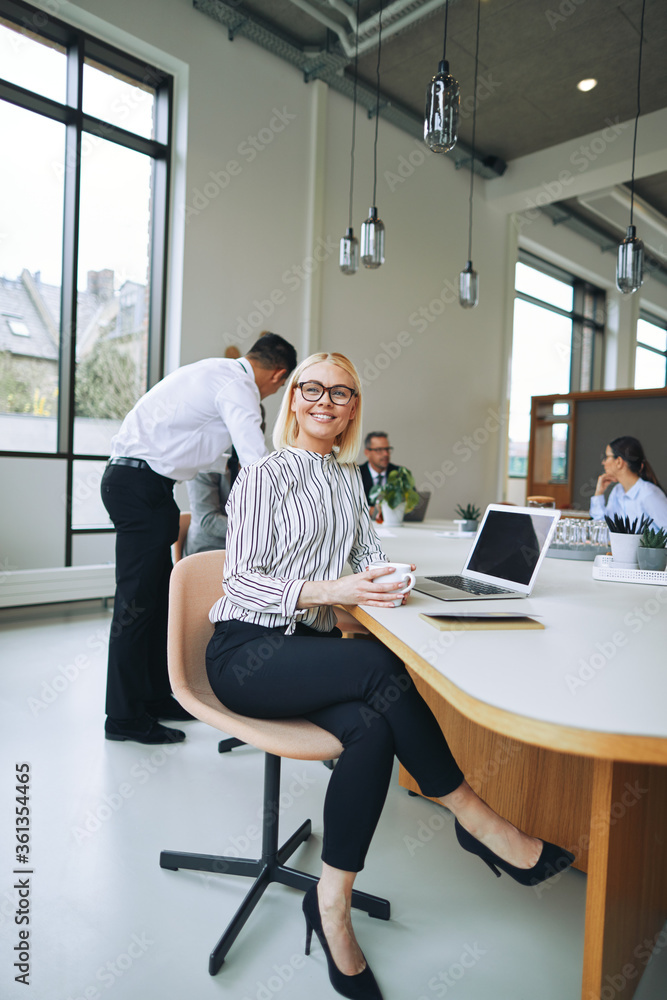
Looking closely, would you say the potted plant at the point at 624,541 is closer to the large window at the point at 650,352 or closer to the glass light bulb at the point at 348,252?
the glass light bulb at the point at 348,252

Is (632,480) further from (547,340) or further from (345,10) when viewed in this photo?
(547,340)

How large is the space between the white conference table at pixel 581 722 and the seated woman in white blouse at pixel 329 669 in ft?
0.32

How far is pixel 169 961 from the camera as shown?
4.45 ft

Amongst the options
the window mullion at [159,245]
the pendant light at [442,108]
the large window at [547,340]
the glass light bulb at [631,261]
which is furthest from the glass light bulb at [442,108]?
the large window at [547,340]

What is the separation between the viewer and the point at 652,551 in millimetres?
1916

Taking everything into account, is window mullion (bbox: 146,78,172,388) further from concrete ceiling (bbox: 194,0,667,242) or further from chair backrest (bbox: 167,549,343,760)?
chair backrest (bbox: 167,549,343,760)

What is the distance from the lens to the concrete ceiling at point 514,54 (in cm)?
480

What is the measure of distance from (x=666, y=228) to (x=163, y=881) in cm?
980

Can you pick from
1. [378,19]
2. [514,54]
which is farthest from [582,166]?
[378,19]

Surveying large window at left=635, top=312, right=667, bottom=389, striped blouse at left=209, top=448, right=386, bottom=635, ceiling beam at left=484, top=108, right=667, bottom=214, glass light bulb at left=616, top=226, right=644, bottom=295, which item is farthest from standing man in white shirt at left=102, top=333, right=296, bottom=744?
large window at left=635, top=312, right=667, bottom=389

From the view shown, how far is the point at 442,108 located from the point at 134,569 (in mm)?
1972

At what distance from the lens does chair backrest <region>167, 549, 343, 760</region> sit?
1.30m

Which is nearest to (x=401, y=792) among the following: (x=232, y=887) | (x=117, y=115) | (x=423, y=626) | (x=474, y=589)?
(x=232, y=887)

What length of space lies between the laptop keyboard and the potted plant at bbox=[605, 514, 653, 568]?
0.51 m
